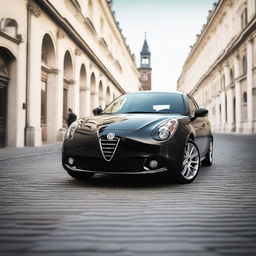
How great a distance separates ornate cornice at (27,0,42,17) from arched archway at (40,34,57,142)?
8.27 ft

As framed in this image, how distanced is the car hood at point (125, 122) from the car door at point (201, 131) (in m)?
0.76

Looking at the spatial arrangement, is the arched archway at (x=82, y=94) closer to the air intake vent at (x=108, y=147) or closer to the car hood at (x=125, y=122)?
the car hood at (x=125, y=122)

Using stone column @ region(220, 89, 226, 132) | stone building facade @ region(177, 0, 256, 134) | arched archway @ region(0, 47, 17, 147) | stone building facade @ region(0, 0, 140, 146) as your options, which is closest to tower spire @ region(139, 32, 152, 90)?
stone building facade @ region(177, 0, 256, 134)

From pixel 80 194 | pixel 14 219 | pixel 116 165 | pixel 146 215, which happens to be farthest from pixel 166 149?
pixel 14 219

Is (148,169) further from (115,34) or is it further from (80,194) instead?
(115,34)

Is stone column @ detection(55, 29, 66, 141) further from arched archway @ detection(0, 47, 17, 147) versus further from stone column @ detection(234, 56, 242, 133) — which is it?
stone column @ detection(234, 56, 242, 133)

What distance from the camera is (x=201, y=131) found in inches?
261

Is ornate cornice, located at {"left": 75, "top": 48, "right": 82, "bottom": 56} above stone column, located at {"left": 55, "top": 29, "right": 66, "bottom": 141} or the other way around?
above

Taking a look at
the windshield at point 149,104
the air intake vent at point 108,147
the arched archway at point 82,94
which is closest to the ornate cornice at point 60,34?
the arched archway at point 82,94

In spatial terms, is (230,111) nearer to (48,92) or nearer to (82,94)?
(82,94)

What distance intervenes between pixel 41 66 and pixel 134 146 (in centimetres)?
1286

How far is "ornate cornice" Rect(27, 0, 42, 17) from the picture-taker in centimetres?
1445

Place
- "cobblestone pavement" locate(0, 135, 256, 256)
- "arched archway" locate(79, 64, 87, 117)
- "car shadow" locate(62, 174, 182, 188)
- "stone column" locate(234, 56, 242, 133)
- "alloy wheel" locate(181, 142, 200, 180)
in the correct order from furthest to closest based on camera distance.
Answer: "stone column" locate(234, 56, 242, 133), "arched archway" locate(79, 64, 87, 117), "alloy wheel" locate(181, 142, 200, 180), "car shadow" locate(62, 174, 182, 188), "cobblestone pavement" locate(0, 135, 256, 256)

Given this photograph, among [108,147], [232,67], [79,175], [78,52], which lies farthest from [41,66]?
[232,67]
